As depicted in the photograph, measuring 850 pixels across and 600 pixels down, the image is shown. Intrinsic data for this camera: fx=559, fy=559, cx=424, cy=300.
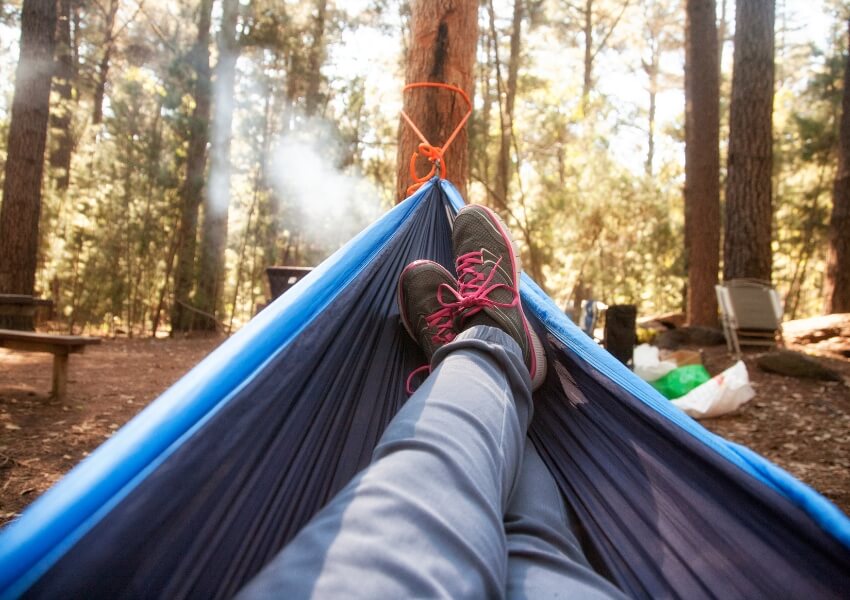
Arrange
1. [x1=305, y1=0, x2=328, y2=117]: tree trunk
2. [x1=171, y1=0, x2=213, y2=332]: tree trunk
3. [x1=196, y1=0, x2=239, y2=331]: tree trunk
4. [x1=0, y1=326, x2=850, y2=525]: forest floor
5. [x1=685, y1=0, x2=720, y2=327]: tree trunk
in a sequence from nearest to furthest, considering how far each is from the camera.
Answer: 1. [x1=0, y1=326, x2=850, y2=525]: forest floor
2. [x1=685, y1=0, x2=720, y2=327]: tree trunk
3. [x1=171, y1=0, x2=213, y2=332]: tree trunk
4. [x1=196, y1=0, x2=239, y2=331]: tree trunk
5. [x1=305, y1=0, x2=328, y2=117]: tree trunk

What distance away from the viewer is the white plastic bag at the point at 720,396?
2.72 metres

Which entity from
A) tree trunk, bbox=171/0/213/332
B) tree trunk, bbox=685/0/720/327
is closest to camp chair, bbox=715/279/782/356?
tree trunk, bbox=685/0/720/327

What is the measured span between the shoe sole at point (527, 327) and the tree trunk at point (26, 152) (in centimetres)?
473

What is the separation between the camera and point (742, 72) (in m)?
4.28

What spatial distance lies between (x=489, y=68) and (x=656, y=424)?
352 inches

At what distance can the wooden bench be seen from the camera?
2545 millimetres

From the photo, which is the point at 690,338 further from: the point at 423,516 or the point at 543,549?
the point at 423,516

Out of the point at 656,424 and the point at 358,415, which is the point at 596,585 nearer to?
the point at 656,424

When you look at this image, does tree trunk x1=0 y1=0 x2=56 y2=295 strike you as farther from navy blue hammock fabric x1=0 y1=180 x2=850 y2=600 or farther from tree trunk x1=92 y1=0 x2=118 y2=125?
navy blue hammock fabric x1=0 y1=180 x2=850 y2=600

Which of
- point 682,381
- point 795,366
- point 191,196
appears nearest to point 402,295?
point 682,381

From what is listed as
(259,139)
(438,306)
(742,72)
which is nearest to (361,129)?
(259,139)

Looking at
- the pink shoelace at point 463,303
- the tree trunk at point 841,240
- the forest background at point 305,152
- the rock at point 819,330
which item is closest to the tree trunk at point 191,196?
the forest background at point 305,152

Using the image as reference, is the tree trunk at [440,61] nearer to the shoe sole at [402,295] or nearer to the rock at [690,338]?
the shoe sole at [402,295]

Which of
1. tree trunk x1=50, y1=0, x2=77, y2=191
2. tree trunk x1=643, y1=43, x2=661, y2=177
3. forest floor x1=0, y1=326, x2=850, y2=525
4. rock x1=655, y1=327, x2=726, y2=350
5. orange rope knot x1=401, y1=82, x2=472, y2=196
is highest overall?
tree trunk x1=643, y1=43, x2=661, y2=177
